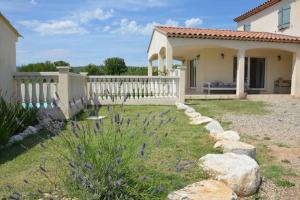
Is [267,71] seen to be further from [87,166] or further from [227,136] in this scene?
[87,166]

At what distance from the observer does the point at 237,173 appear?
3.43m

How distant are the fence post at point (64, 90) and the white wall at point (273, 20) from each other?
49.7 ft

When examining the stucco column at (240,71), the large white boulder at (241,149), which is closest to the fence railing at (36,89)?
the large white boulder at (241,149)

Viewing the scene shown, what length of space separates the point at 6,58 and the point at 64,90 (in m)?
1.96

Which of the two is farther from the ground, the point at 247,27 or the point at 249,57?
the point at 247,27

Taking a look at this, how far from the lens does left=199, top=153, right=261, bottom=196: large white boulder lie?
3.39m

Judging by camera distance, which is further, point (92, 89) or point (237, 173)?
point (92, 89)

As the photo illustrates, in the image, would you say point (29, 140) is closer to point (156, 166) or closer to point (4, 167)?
point (4, 167)

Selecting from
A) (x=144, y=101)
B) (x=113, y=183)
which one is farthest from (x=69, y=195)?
(x=144, y=101)

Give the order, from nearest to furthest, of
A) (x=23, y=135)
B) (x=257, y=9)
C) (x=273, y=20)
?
(x=23, y=135) → (x=273, y=20) → (x=257, y=9)

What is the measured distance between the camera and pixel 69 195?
2.56 meters

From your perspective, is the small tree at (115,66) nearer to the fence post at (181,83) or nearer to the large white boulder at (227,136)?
the fence post at (181,83)

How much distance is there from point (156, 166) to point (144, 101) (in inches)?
329

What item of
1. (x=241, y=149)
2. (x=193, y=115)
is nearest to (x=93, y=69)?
(x=193, y=115)
